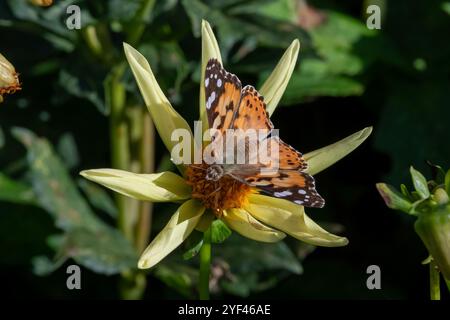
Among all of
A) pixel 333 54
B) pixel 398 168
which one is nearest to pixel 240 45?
pixel 333 54

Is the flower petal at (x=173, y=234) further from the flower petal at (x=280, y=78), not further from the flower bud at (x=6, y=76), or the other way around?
the flower bud at (x=6, y=76)

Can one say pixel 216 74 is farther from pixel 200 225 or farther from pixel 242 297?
pixel 242 297

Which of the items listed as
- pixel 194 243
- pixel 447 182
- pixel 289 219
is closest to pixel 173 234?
pixel 194 243

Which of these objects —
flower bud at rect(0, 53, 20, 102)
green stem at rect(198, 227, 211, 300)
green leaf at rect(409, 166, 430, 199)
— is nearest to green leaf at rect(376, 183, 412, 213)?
green leaf at rect(409, 166, 430, 199)

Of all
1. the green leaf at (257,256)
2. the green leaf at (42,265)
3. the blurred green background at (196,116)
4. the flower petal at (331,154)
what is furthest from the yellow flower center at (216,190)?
the green leaf at (42,265)

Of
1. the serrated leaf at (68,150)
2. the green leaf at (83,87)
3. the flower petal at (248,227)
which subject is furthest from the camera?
the serrated leaf at (68,150)

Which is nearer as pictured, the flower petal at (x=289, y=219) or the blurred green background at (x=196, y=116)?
the flower petal at (x=289, y=219)
